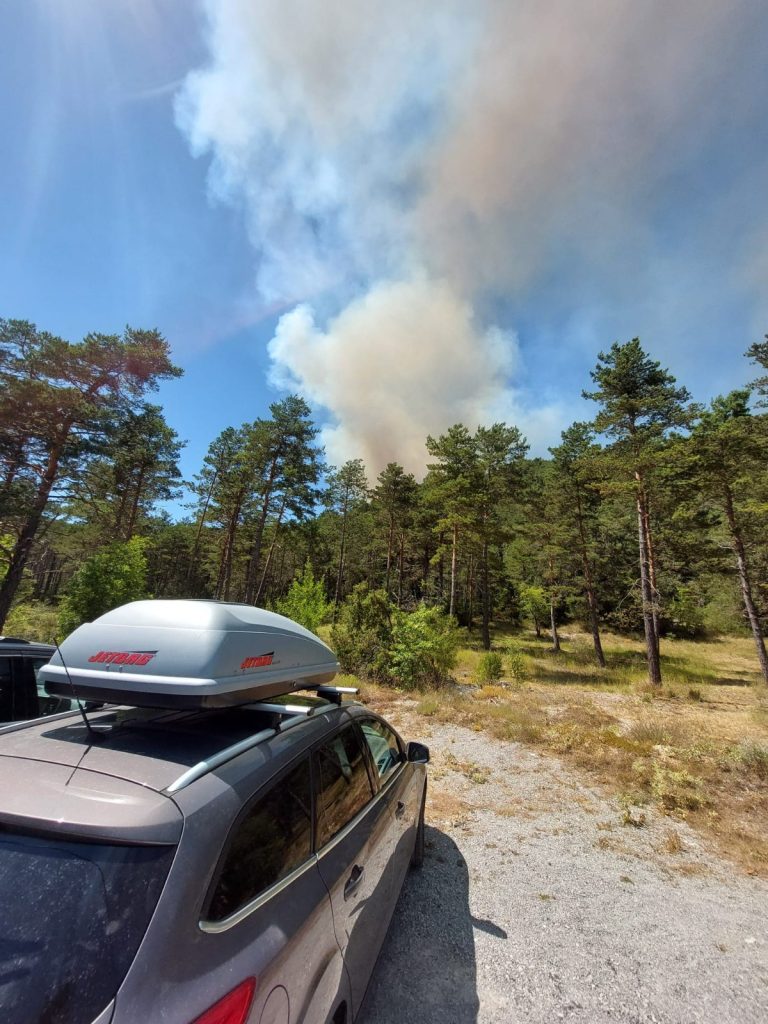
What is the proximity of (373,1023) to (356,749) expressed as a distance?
1466 mm

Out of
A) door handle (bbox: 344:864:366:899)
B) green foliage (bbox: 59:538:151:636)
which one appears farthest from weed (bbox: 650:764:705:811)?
green foliage (bbox: 59:538:151:636)

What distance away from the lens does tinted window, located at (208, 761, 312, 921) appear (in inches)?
58.7

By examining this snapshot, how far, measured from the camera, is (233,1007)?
1.28 metres

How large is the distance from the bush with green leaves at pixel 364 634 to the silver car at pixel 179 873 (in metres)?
12.0

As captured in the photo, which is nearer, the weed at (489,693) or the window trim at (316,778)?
the window trim at (316,778)

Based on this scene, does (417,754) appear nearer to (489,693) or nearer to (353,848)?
(353,848)

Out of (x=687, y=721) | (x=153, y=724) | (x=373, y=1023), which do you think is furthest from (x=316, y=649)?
(x=687, y=721)

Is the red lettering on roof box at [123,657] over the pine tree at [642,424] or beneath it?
beneath

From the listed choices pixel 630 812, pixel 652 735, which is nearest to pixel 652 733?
pixel 652 735

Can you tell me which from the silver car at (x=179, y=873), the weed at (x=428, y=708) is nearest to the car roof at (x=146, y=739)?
the silver car at (x=179, y=873)

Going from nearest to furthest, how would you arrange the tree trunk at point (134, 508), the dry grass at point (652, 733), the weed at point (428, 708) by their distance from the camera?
the dry grass at point (652, 733)
the weed at point (428, 708)
the tree trunk at point (134, 508)

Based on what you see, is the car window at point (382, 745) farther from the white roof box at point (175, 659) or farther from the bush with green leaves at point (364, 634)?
the bush with green leaves at point (364, 634)

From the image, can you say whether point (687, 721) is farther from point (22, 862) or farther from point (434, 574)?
point (434, 574)

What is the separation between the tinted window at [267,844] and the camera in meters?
1.49
